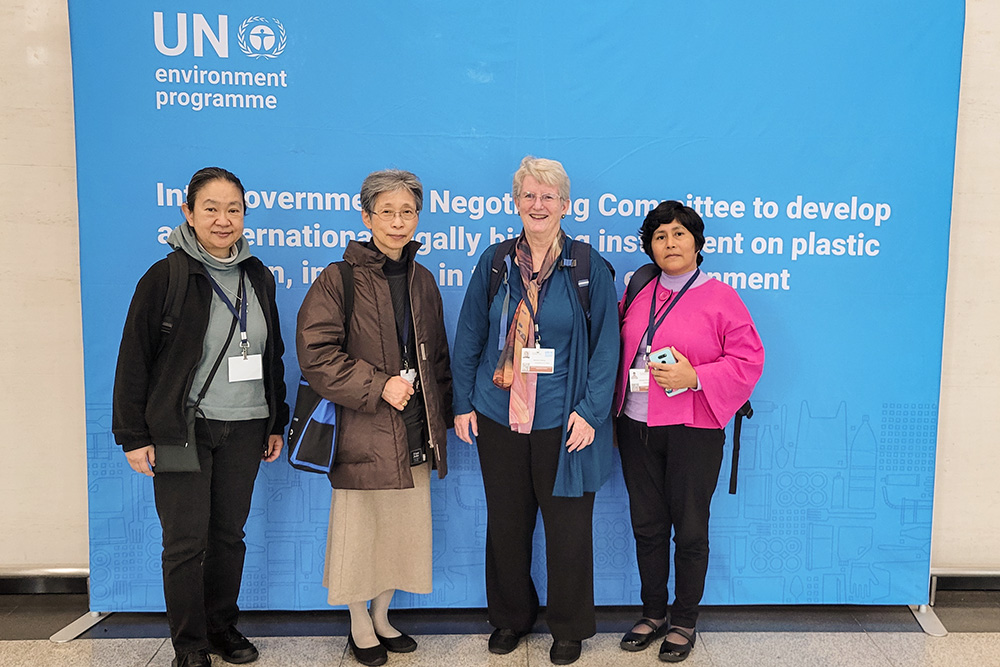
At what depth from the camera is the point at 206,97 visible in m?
2.41

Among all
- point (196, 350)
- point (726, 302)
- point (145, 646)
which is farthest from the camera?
point (145, 646)

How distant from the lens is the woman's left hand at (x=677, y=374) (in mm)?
2084

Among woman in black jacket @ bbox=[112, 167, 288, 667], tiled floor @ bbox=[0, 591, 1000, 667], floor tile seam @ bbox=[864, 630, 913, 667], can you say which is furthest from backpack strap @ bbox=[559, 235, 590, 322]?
floor tile seam @ bbox=[864, 630, 913, 667]

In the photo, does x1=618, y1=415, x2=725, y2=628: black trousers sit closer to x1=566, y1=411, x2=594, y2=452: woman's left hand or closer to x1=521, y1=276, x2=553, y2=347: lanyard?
x1=566, y1=411, x2=594, y2=452: woman's left hand

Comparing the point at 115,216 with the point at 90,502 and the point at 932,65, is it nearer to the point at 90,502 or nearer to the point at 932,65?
the point at 90,502

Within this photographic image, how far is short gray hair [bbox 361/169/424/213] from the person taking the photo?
2.01 metres

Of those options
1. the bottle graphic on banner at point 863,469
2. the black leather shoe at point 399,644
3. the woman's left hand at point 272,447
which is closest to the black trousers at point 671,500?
the bottle graphic on banner at point 863,469

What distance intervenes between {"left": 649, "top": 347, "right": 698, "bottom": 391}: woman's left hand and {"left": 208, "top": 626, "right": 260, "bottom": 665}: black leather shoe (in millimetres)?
1663

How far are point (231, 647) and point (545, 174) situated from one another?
6.19 feet

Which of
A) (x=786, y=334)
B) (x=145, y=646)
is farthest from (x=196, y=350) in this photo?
(x=786, y=334)

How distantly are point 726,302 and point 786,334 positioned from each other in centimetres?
54

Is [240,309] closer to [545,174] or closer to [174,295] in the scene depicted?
[174,295]

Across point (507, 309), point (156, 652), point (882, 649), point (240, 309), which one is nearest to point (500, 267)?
point (507, 309)

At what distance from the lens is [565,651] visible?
2232 mm
